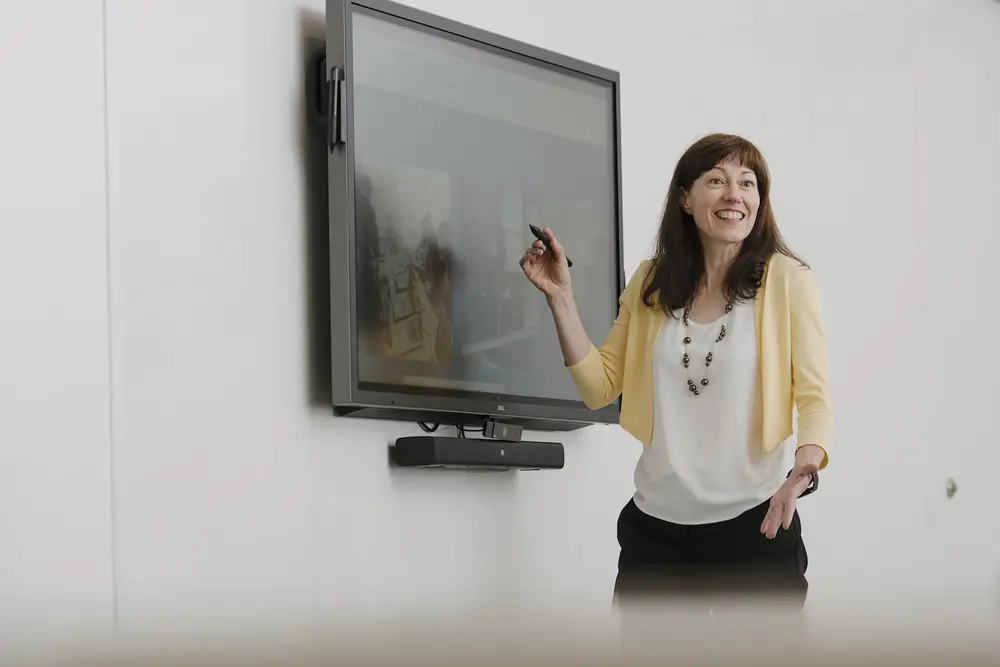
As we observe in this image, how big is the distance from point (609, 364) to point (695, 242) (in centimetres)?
25

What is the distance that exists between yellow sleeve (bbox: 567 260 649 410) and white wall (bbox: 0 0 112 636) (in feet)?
2.45

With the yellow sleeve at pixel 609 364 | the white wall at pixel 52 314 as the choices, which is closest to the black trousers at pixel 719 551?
the yellow sleeve at pixel 609 364

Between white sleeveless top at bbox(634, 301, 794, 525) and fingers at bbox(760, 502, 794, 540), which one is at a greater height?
white sleeveless top at bbox(634, 301, 794, 525)

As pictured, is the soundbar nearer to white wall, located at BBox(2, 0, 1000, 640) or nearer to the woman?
white wall, located at BBox(2, 0, 1000, 640)

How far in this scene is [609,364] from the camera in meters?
1.91

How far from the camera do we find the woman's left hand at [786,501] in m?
1.52

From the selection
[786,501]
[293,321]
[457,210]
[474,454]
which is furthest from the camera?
[457,210]

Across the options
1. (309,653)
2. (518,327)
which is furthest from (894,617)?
(518,327)

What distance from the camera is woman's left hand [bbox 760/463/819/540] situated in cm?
152

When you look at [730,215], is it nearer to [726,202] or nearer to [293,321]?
[726,202]

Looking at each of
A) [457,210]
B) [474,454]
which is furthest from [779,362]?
[457,210]

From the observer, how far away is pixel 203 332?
1798 millimetres

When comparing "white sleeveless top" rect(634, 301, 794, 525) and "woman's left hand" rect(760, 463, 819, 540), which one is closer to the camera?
"woman's left hand" rect(760, 463, 819, 540)

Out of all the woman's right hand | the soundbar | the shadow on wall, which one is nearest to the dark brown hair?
the woman's right hand
